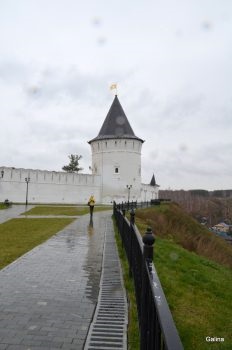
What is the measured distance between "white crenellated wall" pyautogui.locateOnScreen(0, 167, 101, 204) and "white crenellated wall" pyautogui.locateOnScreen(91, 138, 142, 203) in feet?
5.39

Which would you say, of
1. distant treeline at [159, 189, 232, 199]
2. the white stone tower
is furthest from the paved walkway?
distant treeline at [159, 189, 232, 199]

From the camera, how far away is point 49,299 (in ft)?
17.3

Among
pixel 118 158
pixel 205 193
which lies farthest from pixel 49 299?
pixel 205 193

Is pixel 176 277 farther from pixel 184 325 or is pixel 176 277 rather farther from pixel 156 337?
pixel 156 337

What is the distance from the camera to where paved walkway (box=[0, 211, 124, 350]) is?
3868 millimetres

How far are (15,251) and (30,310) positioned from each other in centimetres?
504

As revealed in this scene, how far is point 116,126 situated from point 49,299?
50.1 m

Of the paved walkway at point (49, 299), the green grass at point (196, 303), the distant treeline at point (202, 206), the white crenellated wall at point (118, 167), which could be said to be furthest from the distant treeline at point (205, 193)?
the paved walkway at point (49, 299)

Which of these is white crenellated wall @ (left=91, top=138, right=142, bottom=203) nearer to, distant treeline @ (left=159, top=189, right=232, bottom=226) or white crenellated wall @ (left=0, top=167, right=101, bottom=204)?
white crenellated wall @ (left=0, top=167, right=101, bottom=204)

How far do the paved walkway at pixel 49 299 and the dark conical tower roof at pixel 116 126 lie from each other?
148 feet

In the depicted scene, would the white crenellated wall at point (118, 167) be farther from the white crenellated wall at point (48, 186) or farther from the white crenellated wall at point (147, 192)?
the white crenellated wall at point (147, 192)

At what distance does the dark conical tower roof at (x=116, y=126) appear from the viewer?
54.0 metres

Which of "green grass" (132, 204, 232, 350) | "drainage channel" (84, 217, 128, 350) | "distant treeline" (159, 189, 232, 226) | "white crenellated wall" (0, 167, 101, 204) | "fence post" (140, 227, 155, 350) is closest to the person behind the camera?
"fence post" (140, 227, 155, 350)

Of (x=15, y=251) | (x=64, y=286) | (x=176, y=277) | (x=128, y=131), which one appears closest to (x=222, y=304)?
(x=176, y=277)
